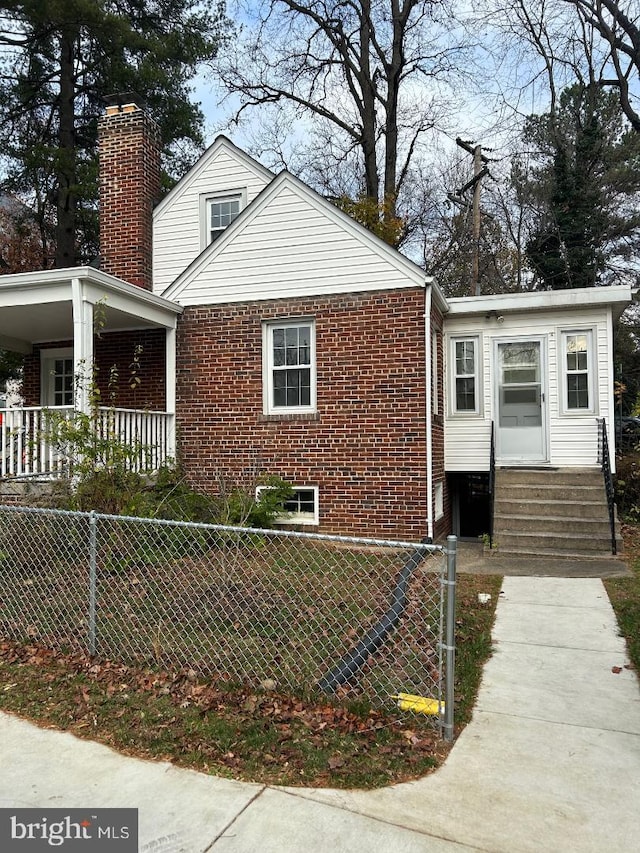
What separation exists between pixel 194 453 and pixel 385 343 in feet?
11.8

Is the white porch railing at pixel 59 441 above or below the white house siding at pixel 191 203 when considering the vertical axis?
below

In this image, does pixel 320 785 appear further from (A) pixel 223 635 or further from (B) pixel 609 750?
(A) pixel 223 635

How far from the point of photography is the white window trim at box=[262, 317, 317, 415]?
960cm

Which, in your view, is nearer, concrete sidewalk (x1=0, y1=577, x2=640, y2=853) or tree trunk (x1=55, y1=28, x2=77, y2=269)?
concrete sidewalk (x1=0, y1=577, x2=640, y2=853)

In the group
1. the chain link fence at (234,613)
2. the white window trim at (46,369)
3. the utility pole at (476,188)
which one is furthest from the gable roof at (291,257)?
the utility pole at (476,188)

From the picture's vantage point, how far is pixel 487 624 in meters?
5.50

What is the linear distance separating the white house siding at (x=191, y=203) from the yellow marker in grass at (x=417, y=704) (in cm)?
991

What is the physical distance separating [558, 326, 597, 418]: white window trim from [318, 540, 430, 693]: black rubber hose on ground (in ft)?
19.3

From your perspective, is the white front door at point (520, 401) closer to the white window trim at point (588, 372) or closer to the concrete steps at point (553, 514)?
the white window trim at point (588, 372)

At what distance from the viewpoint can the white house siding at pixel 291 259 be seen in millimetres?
9250

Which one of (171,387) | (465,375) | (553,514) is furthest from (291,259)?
(553,514)

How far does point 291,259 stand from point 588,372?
204 inches

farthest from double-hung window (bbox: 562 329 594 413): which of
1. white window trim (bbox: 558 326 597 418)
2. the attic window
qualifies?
the attic window

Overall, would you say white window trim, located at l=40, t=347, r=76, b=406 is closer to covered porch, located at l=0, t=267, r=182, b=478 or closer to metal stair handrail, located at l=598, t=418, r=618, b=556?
covered porch, located at l=0, t=267, r=182, b=478
